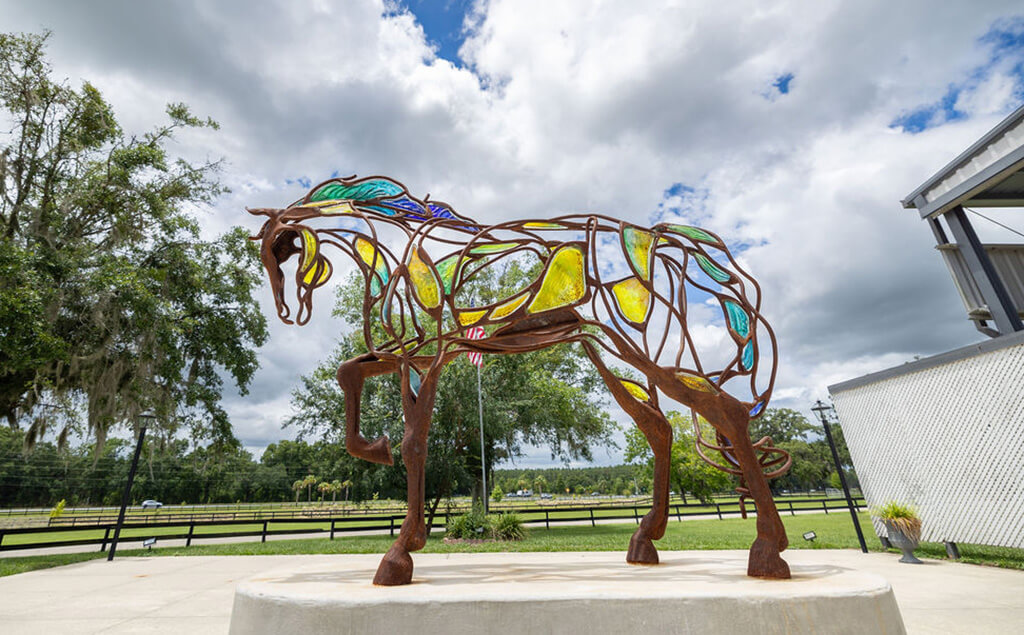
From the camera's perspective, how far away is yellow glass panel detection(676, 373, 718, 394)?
4.56 metres

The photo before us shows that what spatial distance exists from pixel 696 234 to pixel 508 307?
2210 mm

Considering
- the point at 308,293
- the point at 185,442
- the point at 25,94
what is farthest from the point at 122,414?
the point at 308,293

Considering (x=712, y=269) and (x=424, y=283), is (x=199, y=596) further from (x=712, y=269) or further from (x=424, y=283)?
(x=712, y=269)

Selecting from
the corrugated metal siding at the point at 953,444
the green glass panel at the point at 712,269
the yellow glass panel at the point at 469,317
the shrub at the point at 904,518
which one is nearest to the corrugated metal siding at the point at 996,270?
the corrugated metal siding at the point at 953,444

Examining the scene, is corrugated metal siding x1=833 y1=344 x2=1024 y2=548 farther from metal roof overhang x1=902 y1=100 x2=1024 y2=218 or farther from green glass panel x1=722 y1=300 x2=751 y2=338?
green glass panel x1=722 y1=300 x2=751 y2=338

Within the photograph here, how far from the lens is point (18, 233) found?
38.3ft

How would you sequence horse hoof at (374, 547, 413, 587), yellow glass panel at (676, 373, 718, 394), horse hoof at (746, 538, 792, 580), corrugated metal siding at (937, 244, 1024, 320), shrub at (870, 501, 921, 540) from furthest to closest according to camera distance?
corrugated metal siding at (937, 244, 1024, 320)
shrub at (870, 501, 921, 540)
yellow glass panel at (676, 373, 718, 394)
horse hoof at (746, 538, 792, 580)
horse hoof at (374, 547, 413, 587)

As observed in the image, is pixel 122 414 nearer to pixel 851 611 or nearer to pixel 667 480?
pixel 667 480

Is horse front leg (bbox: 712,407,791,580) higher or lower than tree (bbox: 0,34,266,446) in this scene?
lower

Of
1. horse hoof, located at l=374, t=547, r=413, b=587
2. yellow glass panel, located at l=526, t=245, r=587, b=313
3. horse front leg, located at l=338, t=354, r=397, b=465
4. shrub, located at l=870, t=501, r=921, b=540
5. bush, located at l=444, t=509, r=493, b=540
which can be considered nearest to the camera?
horse hoof, located at l=374, t=547, r=413, b=587

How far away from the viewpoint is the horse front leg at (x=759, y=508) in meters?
3.96

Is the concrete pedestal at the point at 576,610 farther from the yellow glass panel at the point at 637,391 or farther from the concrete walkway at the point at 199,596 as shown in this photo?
the yellow glass panel at the point at 637,391

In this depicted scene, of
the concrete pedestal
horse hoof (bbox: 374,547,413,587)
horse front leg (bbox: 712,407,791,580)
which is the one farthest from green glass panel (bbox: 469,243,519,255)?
the concrete pedestal

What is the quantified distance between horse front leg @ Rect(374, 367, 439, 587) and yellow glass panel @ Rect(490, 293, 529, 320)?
106 cm
